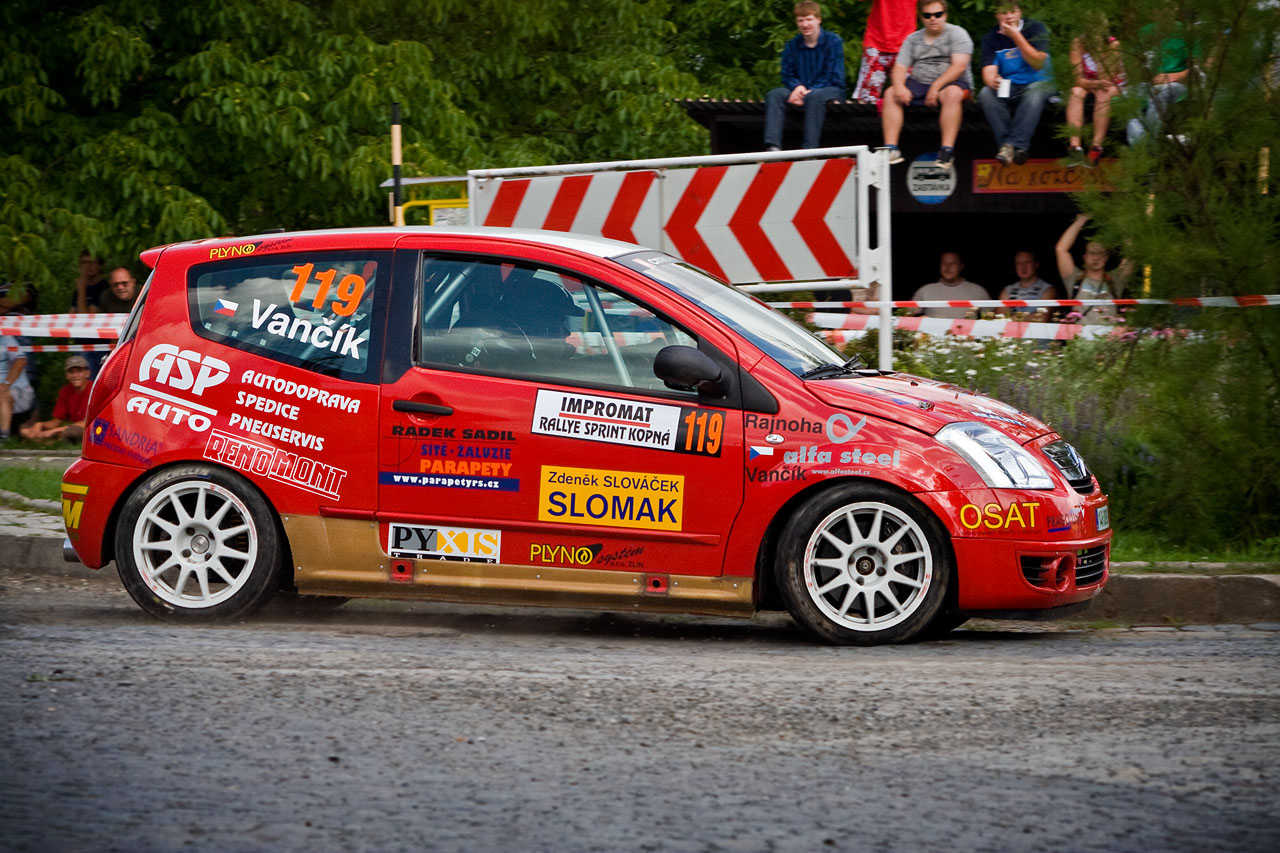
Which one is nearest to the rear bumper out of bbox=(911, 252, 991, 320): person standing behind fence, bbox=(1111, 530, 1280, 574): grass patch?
bbox=(1111, 530, 1280, 574): grass patch

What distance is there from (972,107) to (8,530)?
Answer: 323 inches

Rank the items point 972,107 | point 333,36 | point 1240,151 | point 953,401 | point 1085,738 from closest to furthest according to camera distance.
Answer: point 1085,738 < point 953,401 < point 1240,151 < point 972,107 < point 333,36

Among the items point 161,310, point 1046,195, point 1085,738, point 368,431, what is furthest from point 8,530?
point 1046,195

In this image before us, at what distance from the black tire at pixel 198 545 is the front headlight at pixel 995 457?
3.03m

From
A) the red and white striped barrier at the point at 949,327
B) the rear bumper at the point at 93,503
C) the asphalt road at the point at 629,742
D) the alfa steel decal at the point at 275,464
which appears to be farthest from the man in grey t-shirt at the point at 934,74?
the rear bumper at the point at 93,503

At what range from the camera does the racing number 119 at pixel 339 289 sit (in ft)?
24.3

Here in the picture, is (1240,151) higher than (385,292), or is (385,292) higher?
(1240,151)

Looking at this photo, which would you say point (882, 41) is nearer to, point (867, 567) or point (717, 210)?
point (717, 210)

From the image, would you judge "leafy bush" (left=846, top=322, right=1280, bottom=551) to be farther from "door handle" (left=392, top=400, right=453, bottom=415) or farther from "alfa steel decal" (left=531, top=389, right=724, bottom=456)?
"door handle" (left=392, top=400, right=453, bottom=415)

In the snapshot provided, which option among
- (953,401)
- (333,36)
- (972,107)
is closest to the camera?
(953,401)

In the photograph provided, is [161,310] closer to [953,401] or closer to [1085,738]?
[953,401]

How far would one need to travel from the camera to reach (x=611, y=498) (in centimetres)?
701

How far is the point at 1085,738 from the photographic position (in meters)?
5.13

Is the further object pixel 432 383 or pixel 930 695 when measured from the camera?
pixel 432 383
